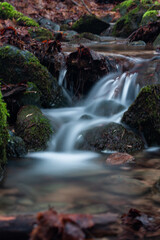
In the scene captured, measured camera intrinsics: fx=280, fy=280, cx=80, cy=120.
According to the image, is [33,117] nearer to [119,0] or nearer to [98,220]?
[98,220]

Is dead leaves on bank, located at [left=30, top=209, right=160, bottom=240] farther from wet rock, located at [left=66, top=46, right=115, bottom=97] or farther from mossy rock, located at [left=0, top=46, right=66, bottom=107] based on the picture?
wet rock, located at [left=66, top=46, right=115, bottom=97]

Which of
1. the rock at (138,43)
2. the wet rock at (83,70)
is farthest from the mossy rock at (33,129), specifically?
the rock at (138,43)

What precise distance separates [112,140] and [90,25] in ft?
44.6

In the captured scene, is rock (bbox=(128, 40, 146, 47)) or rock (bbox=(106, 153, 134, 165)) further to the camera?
rock (bbox=(128, 40, 146, 47))

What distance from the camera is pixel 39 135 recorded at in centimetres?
414

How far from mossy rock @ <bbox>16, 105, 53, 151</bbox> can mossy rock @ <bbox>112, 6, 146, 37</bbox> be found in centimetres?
1195

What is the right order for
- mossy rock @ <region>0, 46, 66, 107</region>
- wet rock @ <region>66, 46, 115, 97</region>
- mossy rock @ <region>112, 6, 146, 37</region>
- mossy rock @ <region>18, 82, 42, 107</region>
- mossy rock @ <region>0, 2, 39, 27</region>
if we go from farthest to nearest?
mossy rock @ <region>112, 6, 146, 37</region> < mossy rock @ <region>0, 2, 39, 27</region> < wet rock @ <region>66, 46, 115, 97</region> < mossy rock @ <region>0, 46, 66, 107</region> < mossy rock @ <region>18, 82, 42, 107</region>

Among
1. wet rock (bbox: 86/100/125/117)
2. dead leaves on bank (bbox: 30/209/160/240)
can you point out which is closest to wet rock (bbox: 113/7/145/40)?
wet rock (bbox: 86/100/125/117)

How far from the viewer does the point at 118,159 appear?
11.3 ft

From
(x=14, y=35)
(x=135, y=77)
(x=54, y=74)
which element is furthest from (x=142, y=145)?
(x=14, y=35)

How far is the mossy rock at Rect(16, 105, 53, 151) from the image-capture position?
4.07 m

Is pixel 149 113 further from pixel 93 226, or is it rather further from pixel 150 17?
pixel 150 17

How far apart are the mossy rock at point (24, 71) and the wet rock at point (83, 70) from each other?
684 millimetres

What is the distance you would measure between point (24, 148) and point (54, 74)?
2888 mm
